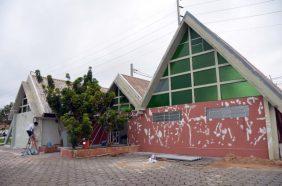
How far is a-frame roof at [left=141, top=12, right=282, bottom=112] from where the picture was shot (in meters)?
11.3

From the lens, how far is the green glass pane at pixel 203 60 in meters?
14.0

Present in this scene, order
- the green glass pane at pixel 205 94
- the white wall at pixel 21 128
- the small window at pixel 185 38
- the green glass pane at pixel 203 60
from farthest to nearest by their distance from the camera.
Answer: the white wall at pixel 21 128, the small window at pixel 185 38, the green glass pane at pixel 203 60, the green glass pane at pixel 205 94

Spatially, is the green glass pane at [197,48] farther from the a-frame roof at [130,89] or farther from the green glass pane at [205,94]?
the a-frame roof at [130,89]

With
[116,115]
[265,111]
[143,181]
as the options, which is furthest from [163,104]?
[143,181]

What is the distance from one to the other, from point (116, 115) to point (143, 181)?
817 centimetres

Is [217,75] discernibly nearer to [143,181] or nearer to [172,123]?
[172,123]

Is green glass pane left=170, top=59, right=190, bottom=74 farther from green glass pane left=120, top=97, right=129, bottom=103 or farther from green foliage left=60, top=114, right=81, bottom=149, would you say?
green foliage left=60, top=114, right=81, bottom=149

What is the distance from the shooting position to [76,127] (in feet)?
46.8

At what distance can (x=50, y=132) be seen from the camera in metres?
19.7

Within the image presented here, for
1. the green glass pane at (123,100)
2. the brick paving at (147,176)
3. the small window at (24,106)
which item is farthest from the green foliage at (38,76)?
the brick paving at (147,176)

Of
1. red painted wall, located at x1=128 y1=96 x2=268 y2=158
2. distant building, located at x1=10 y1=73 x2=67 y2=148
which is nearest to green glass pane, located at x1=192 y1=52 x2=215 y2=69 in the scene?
red painted wall, located at x1=128 y1=96 x2=268 y2=158

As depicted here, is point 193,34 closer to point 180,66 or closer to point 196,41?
point 196,41

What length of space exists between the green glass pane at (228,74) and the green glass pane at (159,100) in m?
3.68

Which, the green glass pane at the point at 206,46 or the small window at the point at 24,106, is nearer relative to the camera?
the green glass pane at the point at 206,46
